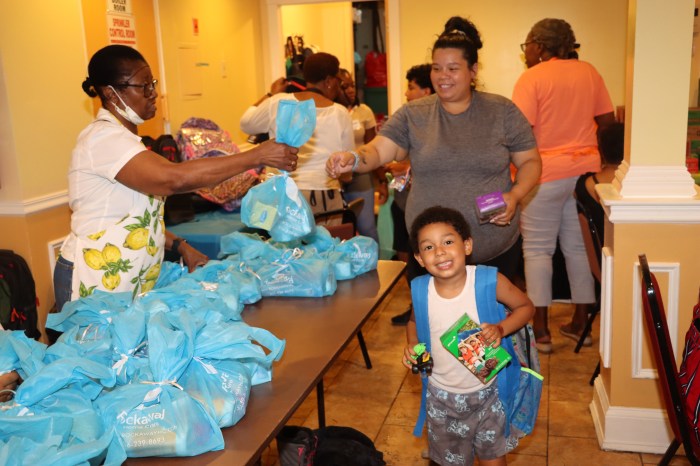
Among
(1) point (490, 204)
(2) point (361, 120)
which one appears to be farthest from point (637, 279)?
(2) point (361, 120)

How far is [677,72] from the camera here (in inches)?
118

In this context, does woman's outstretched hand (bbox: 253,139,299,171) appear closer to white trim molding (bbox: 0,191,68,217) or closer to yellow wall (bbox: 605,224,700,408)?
yellow wall (bbox: 605,224,700,408)

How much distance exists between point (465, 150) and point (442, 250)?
70 cm

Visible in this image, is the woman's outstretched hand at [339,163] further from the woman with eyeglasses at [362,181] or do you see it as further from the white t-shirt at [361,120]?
the white t-shirt at [361,120]

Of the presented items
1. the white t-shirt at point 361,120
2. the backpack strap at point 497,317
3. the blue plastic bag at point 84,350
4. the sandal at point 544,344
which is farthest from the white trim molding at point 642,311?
the white t-shirt at point 361,120

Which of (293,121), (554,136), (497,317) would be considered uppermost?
(293,121)

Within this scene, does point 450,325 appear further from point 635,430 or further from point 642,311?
point 635,430

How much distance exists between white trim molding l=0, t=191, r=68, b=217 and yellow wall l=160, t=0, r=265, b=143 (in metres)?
1.54

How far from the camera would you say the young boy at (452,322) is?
235 centimetres

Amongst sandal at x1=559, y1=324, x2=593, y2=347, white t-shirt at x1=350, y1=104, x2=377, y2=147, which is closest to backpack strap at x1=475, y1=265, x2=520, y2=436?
sandal at x1=559, y1=324, x2=593, y2=347

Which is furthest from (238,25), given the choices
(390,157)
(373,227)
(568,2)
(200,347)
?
(200,347)

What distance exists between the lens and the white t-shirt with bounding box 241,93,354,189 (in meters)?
4.56

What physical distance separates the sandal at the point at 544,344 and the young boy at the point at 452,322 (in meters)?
1.96

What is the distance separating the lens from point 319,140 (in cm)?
459
